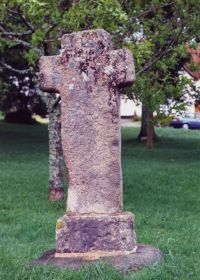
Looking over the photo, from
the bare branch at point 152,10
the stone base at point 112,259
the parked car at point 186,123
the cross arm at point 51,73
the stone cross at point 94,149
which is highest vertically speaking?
the bare branch at point 152,10

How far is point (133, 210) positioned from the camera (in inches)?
428

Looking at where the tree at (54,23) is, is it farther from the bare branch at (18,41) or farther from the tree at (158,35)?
the tree at (158,35)

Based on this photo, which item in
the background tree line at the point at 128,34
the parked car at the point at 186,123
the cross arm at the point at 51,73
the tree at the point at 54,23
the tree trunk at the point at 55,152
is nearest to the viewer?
the cross arm at the point at 51,73

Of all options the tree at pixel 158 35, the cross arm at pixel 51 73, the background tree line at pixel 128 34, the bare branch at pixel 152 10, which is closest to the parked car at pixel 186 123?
the background tree line at pixel 128 34

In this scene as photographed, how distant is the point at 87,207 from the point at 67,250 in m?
0.46

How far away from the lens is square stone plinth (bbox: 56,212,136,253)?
19.9ft

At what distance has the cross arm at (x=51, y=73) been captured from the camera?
631cm

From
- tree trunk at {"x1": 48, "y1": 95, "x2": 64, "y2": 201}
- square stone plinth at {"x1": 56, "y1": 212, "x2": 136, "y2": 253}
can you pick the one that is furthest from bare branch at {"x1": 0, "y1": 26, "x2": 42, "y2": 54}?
square stone plinth at {"x1": 56, "y1": 212, "x2": 136, "y2": 253}

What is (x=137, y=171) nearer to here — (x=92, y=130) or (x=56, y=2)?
(x=56, y=2)

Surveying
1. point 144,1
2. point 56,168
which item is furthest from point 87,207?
point 144,1

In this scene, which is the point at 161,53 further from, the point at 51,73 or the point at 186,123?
the point at 186,123

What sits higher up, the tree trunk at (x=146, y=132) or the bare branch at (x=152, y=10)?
the bare branch at (x=152, y=10)

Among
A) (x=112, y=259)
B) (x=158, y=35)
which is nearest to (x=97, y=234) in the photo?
(x=112, y=259)

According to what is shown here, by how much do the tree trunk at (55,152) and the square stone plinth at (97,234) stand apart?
582 cm
